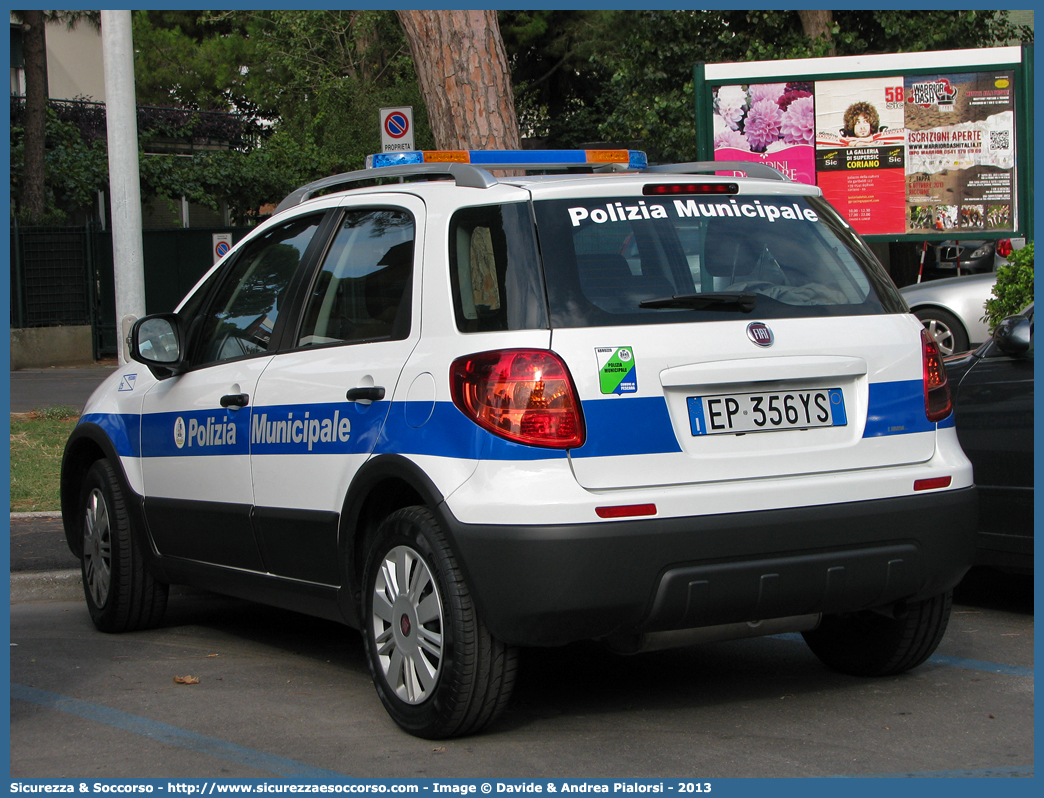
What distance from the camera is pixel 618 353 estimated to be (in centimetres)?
393

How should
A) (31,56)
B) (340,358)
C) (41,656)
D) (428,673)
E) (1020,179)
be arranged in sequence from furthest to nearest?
(31,56) < (1020,179) < (41,656) < (340,358) < (428,673)

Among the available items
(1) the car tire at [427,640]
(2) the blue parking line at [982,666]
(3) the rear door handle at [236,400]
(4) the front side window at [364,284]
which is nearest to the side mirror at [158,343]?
(3) the rear door handle at [236,400]

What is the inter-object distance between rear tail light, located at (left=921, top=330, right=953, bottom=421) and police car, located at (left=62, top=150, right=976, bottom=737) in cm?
1

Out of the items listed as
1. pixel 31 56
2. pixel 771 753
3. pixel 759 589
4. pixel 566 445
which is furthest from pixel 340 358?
pixel 31 56

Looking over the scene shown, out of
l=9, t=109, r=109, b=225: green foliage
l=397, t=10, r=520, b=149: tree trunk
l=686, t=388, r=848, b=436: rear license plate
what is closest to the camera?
l=686, t=388, r=848, b=436: rear license plate

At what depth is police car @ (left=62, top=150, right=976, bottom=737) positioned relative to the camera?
387 centimetres

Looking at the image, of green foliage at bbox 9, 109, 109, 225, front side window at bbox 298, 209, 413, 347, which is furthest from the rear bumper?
green foliage at bbox 9, 109, 109, 225

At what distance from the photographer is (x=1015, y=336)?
5680mm

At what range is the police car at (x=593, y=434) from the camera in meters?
3.87

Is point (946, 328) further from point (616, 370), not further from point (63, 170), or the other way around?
point (63, 170)

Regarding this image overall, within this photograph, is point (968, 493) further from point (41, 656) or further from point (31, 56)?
point (31, 56)

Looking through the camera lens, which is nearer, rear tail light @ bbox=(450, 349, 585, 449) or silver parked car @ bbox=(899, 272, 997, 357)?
rear tail light @ bbox=(450, 349, 585, 449)

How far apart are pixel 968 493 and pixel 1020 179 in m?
9.95

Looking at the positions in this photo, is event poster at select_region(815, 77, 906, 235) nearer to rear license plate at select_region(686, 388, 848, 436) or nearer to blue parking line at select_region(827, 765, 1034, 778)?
rear license plate at select_region(686, 388, 848, 436)
